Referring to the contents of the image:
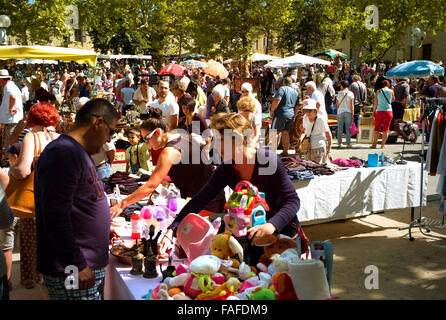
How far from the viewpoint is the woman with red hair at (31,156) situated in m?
3.73

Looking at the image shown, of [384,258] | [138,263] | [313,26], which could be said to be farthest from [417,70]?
[313,26]

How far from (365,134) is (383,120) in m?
0.73

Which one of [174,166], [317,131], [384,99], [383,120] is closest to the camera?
[174,166]

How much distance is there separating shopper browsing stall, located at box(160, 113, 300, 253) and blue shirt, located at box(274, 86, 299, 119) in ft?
22.8

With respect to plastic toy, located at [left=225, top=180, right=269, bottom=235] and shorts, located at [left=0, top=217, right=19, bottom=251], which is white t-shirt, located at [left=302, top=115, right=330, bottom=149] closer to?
plastic toy, located at [left=225, top=180, right=269, bottom=235]

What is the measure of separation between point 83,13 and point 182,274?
34.3 meters

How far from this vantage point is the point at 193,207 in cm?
305

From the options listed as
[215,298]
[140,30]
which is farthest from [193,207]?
[140,30]

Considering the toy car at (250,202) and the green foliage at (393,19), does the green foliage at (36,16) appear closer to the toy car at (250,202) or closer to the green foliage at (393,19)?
the green foliage at (393,19)

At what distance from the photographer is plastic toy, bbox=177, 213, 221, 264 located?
108 inches

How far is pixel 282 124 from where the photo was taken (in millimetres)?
10055

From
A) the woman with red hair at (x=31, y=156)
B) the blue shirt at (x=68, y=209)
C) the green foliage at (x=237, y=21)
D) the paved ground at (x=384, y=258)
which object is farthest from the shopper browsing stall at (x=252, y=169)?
the green foliage at (x=237, y=21)

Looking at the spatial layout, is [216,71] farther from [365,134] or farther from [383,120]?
[383,120]
